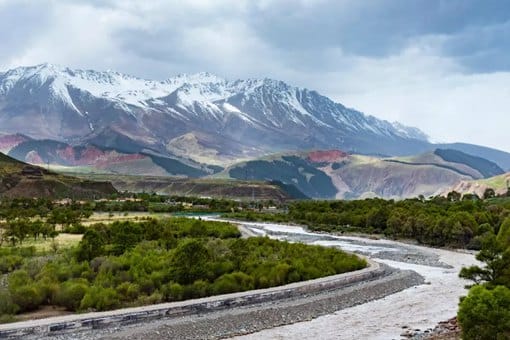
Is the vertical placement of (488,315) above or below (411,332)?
above

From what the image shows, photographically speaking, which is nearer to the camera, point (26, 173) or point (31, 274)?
point (31, 274)

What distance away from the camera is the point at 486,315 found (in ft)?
85.1

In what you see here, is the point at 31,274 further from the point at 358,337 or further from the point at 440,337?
the point at 440,337

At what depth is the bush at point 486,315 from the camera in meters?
25.6

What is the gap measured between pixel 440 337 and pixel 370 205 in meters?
105

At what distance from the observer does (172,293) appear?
131 ft

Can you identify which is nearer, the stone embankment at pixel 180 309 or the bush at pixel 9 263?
the stone embankment at pixel 180 309

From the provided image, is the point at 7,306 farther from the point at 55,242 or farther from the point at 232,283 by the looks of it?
the point at 55,242

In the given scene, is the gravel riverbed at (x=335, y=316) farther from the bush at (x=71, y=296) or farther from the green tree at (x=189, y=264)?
the green tree at (x=189, y=264)

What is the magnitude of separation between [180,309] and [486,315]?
1777 cm

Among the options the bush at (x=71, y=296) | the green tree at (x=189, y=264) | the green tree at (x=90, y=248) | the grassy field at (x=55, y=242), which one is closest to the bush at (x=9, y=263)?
the green tree at (x=90, y=248)

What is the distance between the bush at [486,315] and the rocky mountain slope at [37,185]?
148071mm

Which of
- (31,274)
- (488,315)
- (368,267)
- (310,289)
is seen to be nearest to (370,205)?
(368,267)

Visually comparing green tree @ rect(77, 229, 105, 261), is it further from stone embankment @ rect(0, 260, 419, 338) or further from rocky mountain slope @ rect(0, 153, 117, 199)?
rocky mountain slope @ rect(0, 153, 117, 199)
